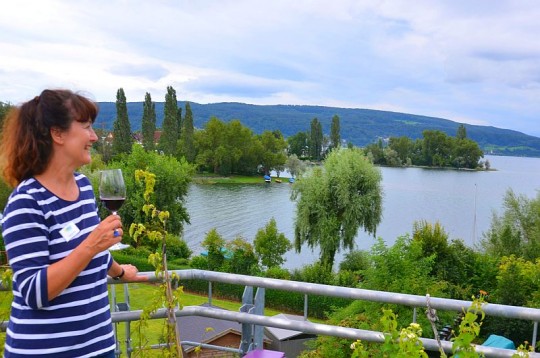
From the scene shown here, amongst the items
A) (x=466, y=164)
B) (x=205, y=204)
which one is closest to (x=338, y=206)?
(x=205, y=204)

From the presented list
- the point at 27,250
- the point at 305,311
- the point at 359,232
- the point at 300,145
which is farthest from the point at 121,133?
the point at 27,250

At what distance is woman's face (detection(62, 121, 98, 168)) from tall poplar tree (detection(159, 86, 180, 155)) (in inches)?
2408

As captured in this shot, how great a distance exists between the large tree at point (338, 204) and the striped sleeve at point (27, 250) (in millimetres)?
22831

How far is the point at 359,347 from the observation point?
1561mm

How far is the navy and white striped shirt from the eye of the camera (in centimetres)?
132

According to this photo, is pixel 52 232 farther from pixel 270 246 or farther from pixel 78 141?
pixel 270 246

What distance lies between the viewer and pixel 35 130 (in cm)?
142

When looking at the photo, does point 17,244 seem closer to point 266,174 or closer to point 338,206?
point 338,206

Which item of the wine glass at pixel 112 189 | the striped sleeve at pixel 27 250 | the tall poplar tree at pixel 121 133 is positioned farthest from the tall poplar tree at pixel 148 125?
the striped sleeve at pixel 27 250

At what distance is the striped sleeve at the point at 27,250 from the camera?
4.30 feet

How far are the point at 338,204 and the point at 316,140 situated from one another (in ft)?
226

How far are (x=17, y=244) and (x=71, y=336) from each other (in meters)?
0.34

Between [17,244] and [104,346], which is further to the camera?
[104,346]

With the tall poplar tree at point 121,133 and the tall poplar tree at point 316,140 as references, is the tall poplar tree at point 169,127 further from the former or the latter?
the tall poplar tree at point 316,140
